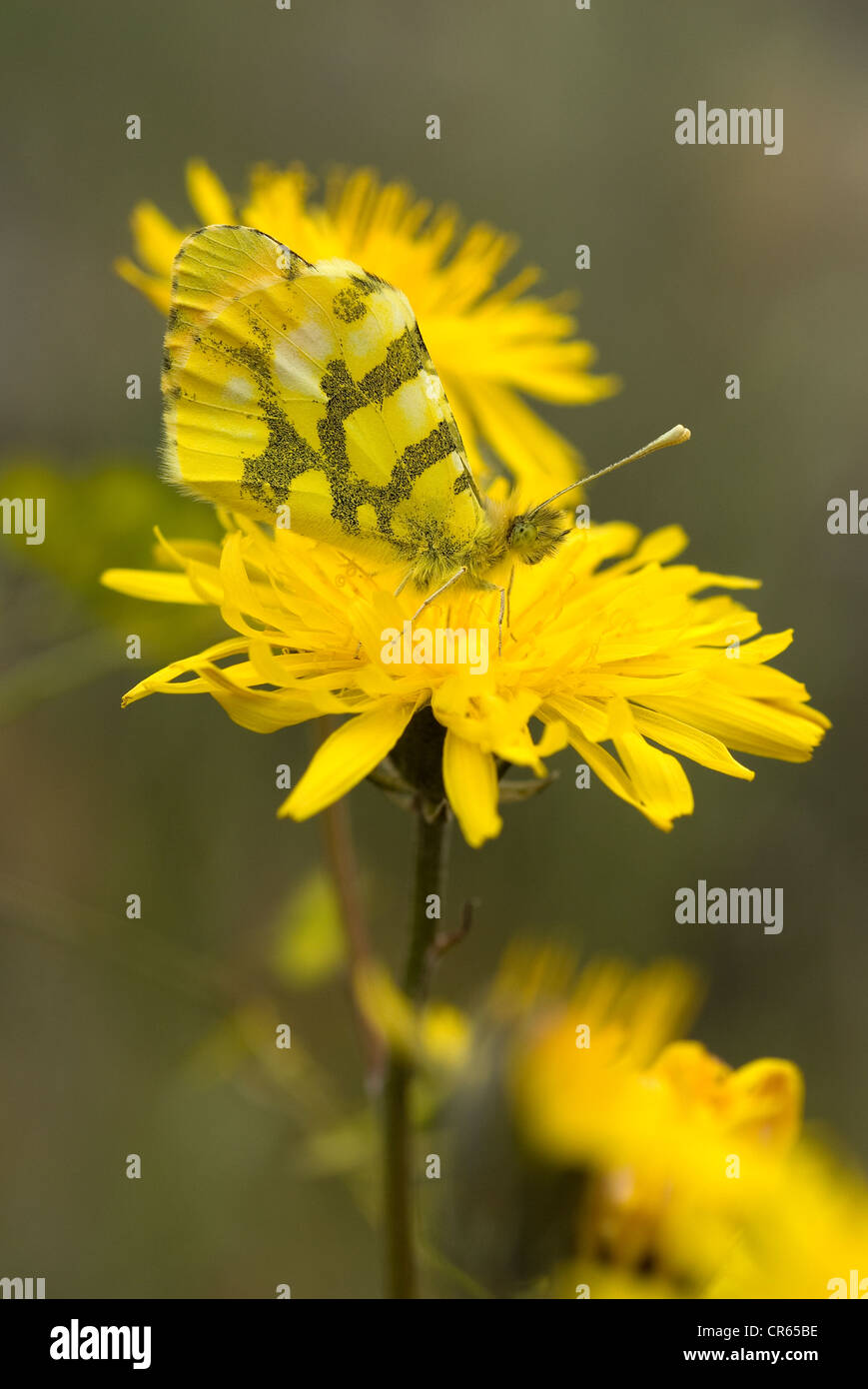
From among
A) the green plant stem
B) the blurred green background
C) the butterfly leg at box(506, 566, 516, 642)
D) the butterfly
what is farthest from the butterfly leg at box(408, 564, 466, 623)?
the blurred green background

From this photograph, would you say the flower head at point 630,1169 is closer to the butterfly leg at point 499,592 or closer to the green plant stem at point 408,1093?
the green plant stem at point 408,1093

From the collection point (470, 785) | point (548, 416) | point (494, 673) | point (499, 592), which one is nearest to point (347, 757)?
point (470, 785)

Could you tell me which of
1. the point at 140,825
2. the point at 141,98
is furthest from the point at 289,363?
the point at 141,98

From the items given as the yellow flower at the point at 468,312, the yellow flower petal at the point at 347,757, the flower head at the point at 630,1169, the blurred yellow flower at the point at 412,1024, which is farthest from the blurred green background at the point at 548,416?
the yellow flower petal at the point at 347,757

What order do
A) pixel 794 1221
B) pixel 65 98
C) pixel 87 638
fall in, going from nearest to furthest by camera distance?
pixel 794 1221, pixel 87 638, pixel 65 98

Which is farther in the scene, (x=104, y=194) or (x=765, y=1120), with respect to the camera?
(x=104, y=194)

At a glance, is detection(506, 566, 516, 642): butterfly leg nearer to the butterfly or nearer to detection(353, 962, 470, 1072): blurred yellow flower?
the butterfly

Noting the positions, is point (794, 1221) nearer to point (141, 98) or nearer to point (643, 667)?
point (643, 667)
